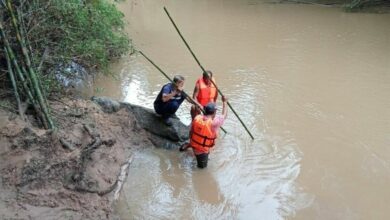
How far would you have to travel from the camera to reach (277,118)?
29.6ft

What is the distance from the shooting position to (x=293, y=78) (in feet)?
36.9

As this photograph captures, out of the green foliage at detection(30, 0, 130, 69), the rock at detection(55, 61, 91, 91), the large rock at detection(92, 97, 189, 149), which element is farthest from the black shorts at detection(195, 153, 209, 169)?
the rock at detection(55, 61, 91, 91)

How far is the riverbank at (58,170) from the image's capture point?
204 inches

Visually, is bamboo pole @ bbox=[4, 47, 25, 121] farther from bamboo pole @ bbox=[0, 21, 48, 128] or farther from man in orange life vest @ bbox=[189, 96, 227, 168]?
man in orange life vest @ bbox=[189, 96, 227, 168]

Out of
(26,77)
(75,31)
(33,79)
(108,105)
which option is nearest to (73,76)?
(75,31)

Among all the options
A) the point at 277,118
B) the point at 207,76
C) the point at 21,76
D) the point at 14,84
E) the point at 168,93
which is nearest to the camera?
the point at 21,76

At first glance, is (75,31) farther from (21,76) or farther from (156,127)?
(21,76)

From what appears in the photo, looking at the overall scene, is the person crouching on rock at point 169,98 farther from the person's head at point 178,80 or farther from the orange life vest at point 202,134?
the orange life vest at point 202,134

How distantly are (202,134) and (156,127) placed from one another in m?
1.38

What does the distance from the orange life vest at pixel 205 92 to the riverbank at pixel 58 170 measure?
170 cm

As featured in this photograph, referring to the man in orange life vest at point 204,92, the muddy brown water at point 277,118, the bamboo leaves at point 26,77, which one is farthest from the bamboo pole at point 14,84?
the man in orange life vest at point 204,92

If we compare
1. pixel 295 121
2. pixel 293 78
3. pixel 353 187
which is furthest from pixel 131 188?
pixel 293 78

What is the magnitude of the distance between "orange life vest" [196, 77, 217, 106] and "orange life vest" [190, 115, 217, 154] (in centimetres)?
117

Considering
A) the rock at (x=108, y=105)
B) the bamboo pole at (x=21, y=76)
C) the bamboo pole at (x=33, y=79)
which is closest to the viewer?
the bamboo pole at (x=21, y=76)
